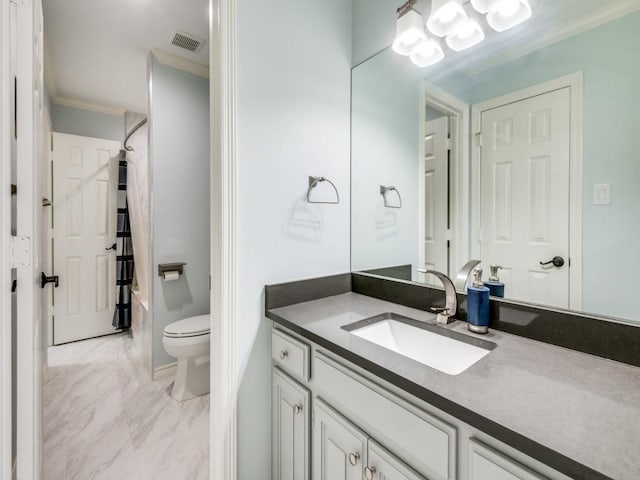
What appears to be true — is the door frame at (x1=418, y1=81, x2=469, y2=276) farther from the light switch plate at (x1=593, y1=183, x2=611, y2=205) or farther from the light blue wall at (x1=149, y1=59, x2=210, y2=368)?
the light blue wall at (x1=149, y1=59, x2=210, y2=368)

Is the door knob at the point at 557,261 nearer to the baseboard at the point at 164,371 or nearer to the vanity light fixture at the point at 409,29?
the vanity light fixture at the point at 409,29

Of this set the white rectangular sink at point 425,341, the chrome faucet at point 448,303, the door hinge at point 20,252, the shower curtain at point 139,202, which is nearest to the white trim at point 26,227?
the door hinge at point 20,252

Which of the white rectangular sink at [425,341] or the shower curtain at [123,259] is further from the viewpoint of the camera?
the shower curtain at [123,259]

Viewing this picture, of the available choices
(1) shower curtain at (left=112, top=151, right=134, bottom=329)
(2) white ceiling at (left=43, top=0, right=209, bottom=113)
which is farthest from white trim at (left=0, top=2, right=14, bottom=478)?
(1) shower curtain at (left=112, top=151, right=134, bottom=329)

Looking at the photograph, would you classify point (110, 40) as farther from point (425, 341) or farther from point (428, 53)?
point (425, 341)

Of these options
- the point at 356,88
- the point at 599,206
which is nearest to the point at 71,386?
the point at 356,88

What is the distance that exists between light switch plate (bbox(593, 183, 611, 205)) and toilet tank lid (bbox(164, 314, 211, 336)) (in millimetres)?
2181

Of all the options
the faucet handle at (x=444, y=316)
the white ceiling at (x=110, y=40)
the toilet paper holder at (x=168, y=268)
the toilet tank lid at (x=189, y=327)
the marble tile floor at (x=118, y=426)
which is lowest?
the marble tile floor at (x=118, y=426)

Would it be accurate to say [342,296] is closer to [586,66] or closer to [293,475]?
[293,475]

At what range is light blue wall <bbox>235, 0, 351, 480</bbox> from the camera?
1.24 metres

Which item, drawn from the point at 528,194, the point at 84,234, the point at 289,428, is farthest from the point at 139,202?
the point at 528,194

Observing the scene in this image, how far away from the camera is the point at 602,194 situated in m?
0.90

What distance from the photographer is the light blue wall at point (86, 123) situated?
3168 mm

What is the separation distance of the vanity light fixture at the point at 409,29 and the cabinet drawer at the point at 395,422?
4.45 feet
